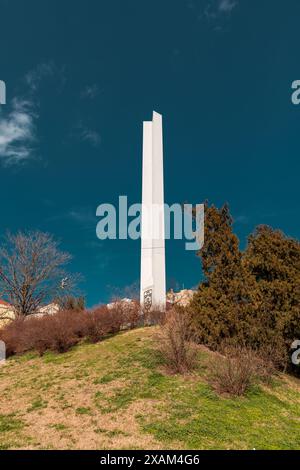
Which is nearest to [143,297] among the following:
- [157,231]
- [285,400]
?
[157,231]

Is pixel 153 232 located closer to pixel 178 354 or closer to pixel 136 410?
pixel 178 354

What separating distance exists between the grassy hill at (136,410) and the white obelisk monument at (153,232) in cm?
848

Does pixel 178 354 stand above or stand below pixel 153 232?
below

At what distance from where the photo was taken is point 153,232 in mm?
22219

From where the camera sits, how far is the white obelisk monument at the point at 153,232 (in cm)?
2130

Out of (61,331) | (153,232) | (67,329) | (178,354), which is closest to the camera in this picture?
(178,354)

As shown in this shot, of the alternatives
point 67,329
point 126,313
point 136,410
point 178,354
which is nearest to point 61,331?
point 67,329

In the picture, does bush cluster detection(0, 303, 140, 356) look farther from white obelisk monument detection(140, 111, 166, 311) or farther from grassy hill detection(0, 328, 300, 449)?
grassy hill detection(0, 328, 300, 449)


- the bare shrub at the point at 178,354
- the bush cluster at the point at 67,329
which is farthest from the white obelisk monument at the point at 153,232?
the bare shrub at the point at 178,354

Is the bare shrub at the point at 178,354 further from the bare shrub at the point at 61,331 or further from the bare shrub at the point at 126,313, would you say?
the bare shrub at the point at 126,313

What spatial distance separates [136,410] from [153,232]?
14.6 m

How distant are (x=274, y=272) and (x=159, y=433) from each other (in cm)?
801

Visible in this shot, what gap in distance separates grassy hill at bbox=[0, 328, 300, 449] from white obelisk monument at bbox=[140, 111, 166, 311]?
8.48 meters
